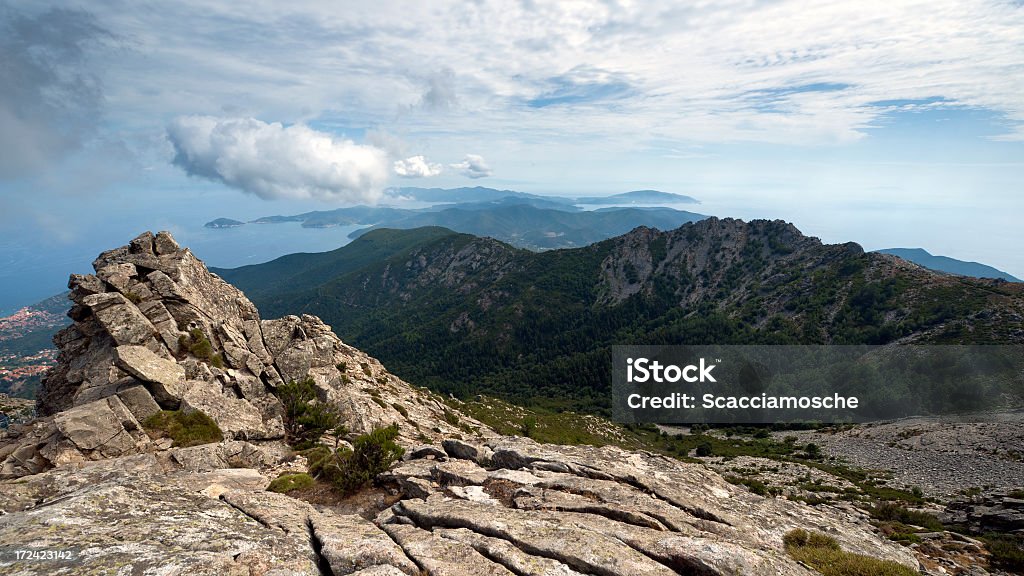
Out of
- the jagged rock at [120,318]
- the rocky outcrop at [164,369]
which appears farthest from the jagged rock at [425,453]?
the jagged rock at [120,318]

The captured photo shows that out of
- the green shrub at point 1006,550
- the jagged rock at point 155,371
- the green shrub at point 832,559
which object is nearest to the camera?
the green shrub at point 832,559

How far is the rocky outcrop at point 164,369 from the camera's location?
2208 cm

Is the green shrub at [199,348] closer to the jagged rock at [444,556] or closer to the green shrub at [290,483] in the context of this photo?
the green shrub at [290,483]

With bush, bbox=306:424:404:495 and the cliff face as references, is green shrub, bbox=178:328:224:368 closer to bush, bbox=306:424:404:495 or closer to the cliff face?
the cliff face

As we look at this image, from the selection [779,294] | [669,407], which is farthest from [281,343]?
[779,294]

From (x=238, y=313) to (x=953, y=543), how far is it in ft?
181

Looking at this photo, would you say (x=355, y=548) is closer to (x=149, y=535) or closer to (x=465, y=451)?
(x=149, y=535)

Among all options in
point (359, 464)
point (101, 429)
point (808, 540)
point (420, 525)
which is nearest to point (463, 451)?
point (359, 464)

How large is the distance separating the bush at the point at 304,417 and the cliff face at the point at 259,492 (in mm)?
1047

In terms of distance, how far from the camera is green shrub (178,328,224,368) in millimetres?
32000

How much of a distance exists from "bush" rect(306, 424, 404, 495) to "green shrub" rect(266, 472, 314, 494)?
2.78 ft

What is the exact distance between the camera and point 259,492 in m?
15.4

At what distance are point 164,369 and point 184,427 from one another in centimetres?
585

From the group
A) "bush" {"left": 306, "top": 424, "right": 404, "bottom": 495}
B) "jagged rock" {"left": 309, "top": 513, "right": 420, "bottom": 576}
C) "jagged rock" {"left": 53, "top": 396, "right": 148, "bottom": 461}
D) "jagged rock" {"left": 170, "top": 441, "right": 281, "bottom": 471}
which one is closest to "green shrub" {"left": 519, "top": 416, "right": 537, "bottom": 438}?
"jagged rock" {"left": 170, "top": 441, "right": 281, "bottom": 471}
